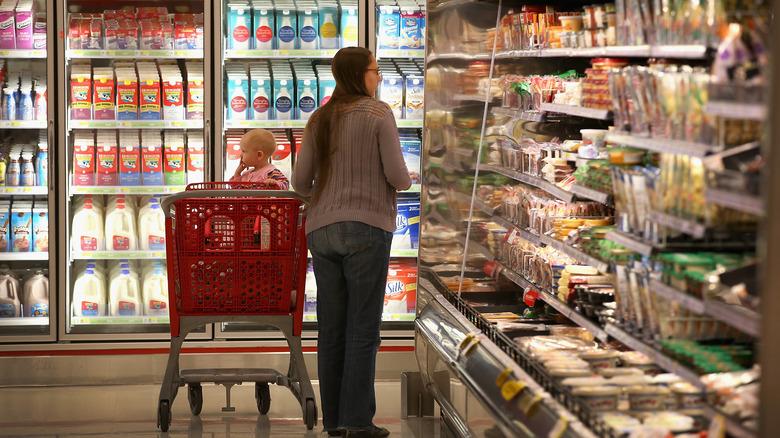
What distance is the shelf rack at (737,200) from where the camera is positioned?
5.79 feet

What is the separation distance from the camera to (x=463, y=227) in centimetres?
418

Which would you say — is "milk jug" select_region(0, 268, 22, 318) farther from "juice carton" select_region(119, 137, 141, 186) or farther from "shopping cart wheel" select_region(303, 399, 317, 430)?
"shopping cart wheel" select_region(303, 399, 317, 430)

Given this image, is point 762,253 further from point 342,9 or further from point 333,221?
point 342,9

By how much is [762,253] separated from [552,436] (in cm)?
81

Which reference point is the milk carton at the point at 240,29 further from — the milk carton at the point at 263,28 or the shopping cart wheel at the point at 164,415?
the shopping cart wheel at the point at 164,415

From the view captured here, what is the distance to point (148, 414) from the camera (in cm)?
452

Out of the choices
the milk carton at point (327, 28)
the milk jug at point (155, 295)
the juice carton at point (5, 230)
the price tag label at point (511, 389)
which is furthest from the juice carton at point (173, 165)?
the price tag label at point (511, 389)

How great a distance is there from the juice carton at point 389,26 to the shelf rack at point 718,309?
3.10 meters

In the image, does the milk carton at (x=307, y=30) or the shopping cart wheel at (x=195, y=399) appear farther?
the milk carton at (x=307, y=30)

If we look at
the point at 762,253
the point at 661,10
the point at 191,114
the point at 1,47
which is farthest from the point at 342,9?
the point at 762,253

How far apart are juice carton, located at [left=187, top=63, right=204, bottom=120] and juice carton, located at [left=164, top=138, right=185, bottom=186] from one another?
20 centimetres

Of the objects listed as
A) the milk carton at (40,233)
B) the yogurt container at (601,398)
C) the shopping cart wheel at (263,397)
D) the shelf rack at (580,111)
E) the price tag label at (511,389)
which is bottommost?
Result: the shopping cart wheel at (263,397)

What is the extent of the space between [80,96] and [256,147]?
1.20 m

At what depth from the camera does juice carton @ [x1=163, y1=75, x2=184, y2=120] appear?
521cm
